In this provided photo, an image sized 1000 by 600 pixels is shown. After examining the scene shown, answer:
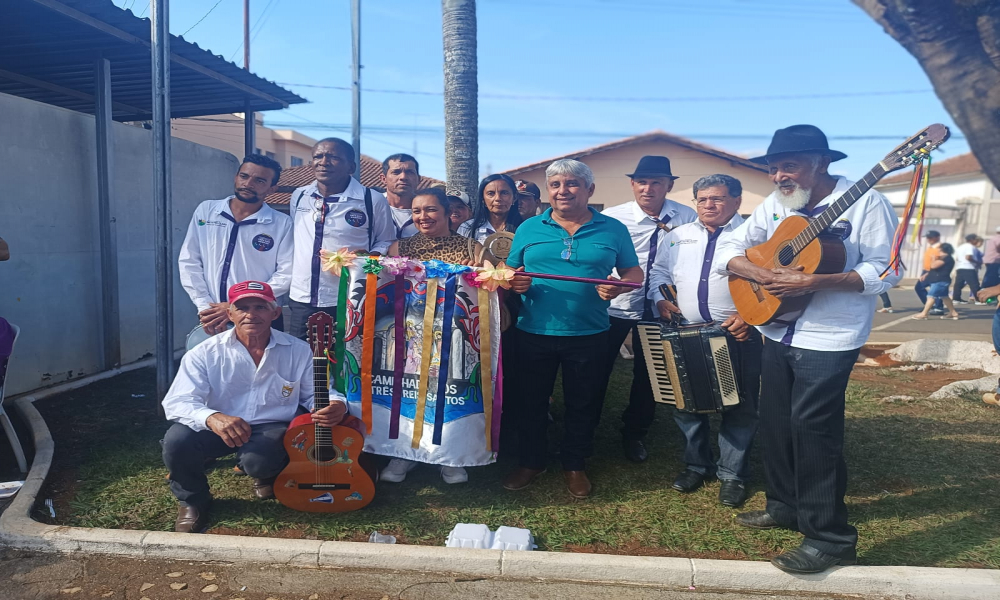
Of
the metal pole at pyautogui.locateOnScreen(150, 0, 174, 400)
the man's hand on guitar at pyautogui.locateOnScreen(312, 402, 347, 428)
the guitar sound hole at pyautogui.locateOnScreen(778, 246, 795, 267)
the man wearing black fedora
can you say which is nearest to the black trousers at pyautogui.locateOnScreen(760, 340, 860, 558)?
the man wearing black fedora

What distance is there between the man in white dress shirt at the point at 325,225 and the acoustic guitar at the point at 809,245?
8.39 ft

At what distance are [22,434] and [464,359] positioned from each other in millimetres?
3585

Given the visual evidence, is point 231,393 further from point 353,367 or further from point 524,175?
point 524,175

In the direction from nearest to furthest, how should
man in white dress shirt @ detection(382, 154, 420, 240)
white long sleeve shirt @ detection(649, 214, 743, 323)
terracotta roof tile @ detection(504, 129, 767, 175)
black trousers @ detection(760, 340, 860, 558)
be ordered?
black trousers @ detection(760, 340, 860, 558) < white long sleeve shirt @ detection(649, 214, 743, 323) < man in white dress shirt @ detection(382, 154, 420, 240) < terracotta roof tile @ detection(504, 129, 767, 175)

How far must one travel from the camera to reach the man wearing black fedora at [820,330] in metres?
3.03

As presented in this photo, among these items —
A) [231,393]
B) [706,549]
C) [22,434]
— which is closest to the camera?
[706,549]

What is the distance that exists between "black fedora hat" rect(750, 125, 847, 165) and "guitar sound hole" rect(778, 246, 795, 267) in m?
0.48

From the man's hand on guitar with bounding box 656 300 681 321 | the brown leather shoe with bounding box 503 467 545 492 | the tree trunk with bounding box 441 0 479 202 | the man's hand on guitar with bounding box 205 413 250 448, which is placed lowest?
the brown leather shoe with bounding box 503 467 545 492

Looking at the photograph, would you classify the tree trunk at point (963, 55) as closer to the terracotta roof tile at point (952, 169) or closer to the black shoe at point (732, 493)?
the black shoe at point (732, 493)

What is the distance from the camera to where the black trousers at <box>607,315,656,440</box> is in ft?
15.1

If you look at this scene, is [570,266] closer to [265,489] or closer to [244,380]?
[244,380]

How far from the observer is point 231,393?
12.3 ft

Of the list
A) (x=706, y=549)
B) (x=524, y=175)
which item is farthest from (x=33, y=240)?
(x=524, y=175)

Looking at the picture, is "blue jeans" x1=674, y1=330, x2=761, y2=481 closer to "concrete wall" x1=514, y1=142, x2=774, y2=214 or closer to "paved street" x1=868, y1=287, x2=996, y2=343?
"paved street" x1=868, y1=287, x2=996, y2=343
